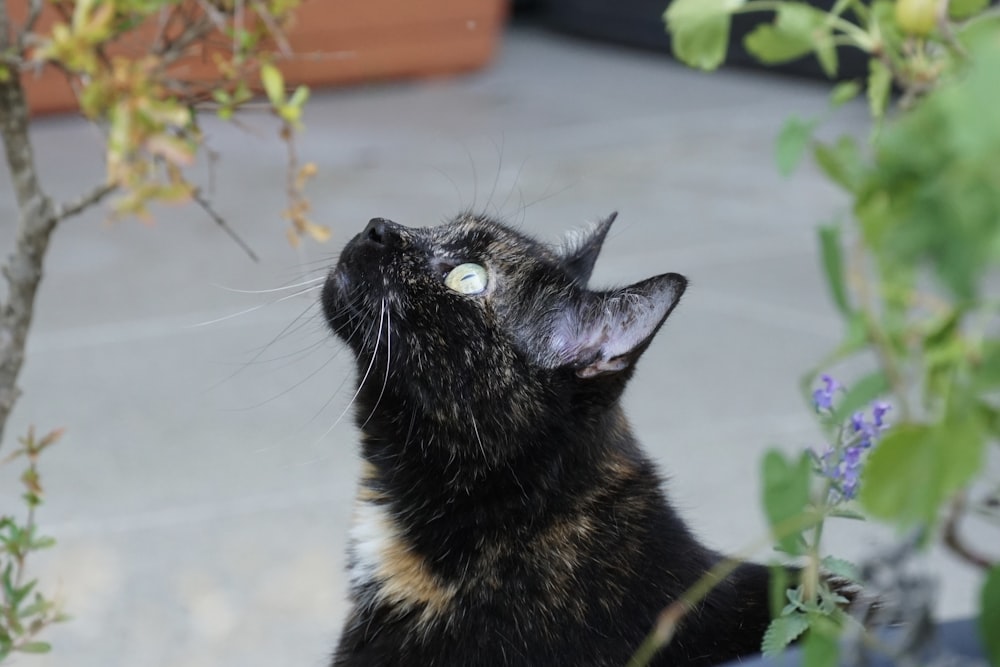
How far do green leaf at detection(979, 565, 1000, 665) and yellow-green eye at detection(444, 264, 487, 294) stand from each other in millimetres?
932

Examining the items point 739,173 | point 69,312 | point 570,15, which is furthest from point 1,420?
point 570,15

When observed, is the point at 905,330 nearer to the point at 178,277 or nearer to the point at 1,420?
the point at 1,420

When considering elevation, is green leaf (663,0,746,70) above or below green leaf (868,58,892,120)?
above

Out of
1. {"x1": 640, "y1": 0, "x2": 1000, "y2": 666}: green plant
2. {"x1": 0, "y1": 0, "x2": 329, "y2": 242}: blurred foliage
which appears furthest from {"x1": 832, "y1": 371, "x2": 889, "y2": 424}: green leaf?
{"x1": 0, "y1": 0, "x2": 329, "y2": 242}: blurred foliage

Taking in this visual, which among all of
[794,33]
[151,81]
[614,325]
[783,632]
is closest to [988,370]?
[794,33]

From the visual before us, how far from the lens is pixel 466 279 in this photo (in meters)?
1.42

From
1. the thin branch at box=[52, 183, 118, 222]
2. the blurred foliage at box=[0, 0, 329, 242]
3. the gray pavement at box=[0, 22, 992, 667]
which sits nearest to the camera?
the blurred foliage at box=[0, 0, 329, 242]

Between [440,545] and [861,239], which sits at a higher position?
[861,239]

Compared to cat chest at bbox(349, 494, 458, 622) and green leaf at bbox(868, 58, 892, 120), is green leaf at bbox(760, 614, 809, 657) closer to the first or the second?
green leaf at bbox(868, 58, 892, 120)

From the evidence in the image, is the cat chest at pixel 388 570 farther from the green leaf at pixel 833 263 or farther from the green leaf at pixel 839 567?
the green leaf at pixel 833 263

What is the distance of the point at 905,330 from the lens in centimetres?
51

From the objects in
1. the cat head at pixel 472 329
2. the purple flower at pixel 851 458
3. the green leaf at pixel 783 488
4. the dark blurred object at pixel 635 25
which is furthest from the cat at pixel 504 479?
the dark blurred object at pixel 635 25

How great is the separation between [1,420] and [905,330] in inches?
41.5

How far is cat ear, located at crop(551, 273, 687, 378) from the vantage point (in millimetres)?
1218
